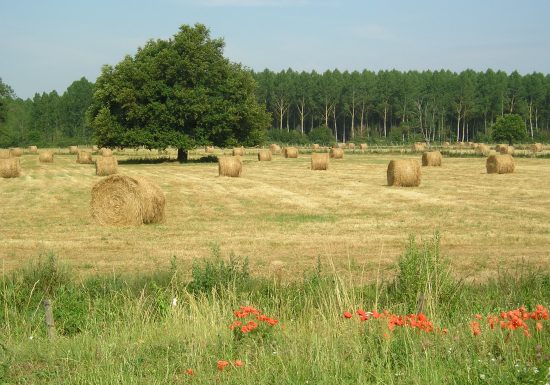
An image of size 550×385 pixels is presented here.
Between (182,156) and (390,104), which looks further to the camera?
(390,104)

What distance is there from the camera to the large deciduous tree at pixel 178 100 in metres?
56.1

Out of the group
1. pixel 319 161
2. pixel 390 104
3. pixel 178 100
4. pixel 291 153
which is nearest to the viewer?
pixel 319 161

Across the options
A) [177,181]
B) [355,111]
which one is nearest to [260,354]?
[177,181]

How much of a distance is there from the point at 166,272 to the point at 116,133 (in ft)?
151

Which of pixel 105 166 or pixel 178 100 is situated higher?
pixel 178 100

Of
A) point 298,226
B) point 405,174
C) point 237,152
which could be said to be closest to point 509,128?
point 237,152

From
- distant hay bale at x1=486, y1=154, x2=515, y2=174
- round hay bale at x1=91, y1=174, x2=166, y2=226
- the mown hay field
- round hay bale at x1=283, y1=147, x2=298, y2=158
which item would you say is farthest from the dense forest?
round hay bale at x1=91, y1=174, x2=166, y2=226

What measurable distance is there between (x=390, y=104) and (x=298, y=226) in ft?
420

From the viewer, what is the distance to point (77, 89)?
16138 cm

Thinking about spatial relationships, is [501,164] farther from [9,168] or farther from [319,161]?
[9,168]

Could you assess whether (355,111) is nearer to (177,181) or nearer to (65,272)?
(177,181)

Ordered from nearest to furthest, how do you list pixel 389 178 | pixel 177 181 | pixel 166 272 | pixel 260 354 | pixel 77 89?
pixel 260 354 < pixel 166 272 < pixel 389 178 < pixel 177 181 < pixel 77 89

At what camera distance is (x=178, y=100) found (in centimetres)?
5638

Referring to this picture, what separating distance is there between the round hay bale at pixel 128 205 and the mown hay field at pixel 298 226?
1.59 feet
